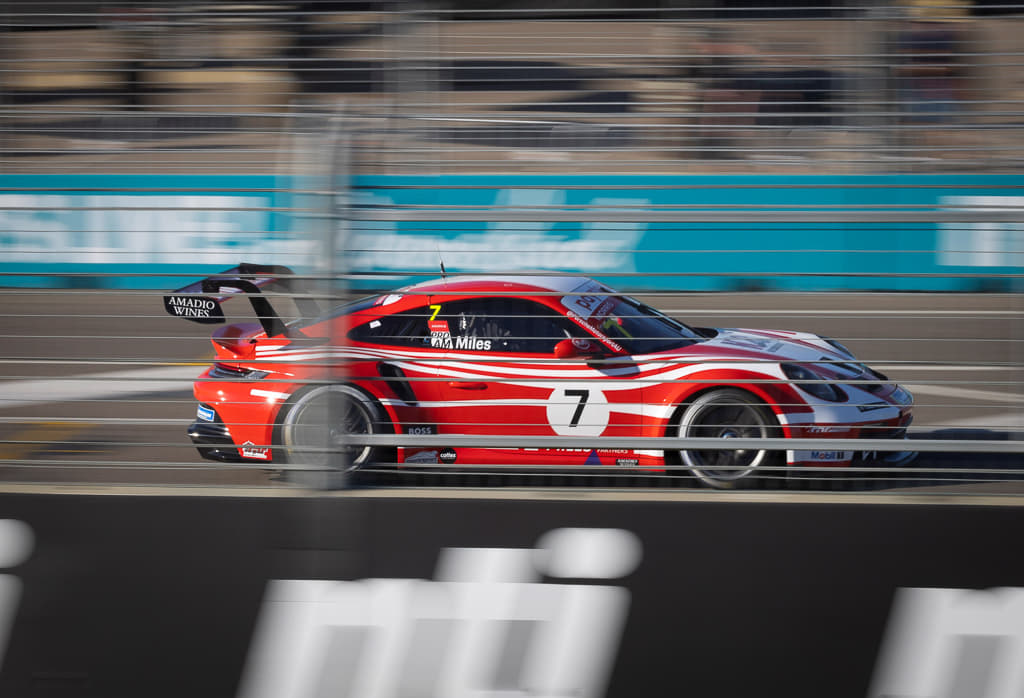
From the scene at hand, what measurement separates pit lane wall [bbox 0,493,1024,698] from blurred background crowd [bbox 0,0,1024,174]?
567 cm

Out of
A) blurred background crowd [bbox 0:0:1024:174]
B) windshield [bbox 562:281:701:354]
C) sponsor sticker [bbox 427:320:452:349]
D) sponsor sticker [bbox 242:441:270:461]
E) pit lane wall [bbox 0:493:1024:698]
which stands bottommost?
pit lane wall [bbox 0:493:1024:698]

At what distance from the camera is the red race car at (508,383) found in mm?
2672

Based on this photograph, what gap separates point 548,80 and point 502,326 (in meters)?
4.27

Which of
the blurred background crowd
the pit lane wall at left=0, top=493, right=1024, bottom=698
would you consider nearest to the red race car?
the pit lane wall at left=0, top=493, right=1024, bottom=698

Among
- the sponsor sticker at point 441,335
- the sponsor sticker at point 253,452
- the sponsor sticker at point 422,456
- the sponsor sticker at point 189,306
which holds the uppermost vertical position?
the sponsor sticker at point 189,306

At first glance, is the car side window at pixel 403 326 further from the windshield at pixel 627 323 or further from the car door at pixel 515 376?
the windshield at pixel 627 323

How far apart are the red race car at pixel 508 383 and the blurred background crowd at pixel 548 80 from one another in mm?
3508

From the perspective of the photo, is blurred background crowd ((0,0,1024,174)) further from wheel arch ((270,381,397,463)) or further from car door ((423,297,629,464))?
wheel arch ((270,381,397,463))

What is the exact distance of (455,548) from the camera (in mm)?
2510

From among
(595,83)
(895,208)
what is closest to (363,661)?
(895,208)

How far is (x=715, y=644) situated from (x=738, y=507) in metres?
0.34

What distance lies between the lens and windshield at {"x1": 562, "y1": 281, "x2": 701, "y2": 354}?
4.78 metres

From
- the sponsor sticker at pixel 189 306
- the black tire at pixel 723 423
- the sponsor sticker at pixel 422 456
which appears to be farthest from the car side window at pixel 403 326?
the black tire at pixel 723 423

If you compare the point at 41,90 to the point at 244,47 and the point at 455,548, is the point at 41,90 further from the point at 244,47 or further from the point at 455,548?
the point at 455,548
